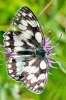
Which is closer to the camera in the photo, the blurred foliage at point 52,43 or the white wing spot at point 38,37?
the white wing spot at point 38,37

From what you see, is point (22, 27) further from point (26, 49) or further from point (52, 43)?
point (52, 43)

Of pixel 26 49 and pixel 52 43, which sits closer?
pixel 26 49

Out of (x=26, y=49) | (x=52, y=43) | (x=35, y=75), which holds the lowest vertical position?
(x=35, y=75)

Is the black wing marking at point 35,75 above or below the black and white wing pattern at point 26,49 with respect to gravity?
below

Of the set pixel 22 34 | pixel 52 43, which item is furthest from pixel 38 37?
pixel 52 43

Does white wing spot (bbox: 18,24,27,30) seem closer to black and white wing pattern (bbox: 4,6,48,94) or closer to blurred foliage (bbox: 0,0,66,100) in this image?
black and white wing pattern (bbox: 4,6,48,94)

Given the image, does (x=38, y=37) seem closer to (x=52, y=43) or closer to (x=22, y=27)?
(x=22, y=27)

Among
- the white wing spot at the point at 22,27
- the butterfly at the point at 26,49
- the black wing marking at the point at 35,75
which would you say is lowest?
the black wing marking at the point at 35,75

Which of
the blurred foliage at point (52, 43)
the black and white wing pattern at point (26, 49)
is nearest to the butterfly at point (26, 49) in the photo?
the black and white wing pattern at point (26, 49)

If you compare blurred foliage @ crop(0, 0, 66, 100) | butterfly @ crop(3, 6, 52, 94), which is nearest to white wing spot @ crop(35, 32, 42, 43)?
butterfly @ crop(3, 6, 52, 94)

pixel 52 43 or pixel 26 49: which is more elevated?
pixel 52 43

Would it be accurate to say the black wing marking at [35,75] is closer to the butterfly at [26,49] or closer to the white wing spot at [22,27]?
the butterfly at [26,49]
